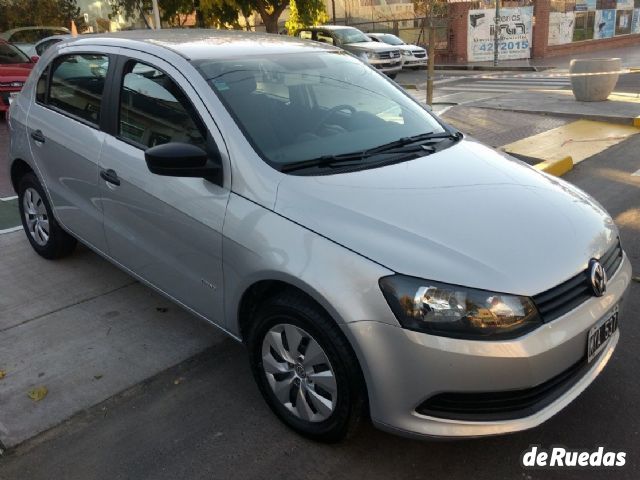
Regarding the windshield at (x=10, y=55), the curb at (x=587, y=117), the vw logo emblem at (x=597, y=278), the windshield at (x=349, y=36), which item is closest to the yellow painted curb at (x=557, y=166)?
the curb at (x=587, y=117)

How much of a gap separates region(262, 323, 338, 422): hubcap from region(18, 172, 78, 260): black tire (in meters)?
2.53

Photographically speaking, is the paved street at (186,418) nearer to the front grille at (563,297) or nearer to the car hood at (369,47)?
the front grille at (563,297)

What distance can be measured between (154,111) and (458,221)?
184 cm

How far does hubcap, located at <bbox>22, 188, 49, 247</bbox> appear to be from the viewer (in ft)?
15.2

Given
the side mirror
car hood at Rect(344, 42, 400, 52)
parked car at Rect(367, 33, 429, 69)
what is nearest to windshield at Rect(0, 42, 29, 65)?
car hood at Rect(344, 42, 400, 52)

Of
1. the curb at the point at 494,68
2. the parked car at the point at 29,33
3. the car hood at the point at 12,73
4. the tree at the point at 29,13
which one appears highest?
the tree at the point at 29,13

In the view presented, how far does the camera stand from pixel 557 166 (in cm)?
707

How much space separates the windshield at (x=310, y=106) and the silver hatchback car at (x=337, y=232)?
0.04 ft

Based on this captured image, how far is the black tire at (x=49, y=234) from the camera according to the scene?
4.53 meters

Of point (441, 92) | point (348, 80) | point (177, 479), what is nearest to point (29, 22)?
point (441, 92)

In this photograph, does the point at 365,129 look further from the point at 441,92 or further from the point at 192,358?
the point at 441,92

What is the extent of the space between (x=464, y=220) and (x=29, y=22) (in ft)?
70.4

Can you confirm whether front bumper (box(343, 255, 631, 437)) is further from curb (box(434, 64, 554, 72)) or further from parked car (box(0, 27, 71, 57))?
curb (box(434, 64, 554, 72))

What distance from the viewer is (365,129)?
132 inches
